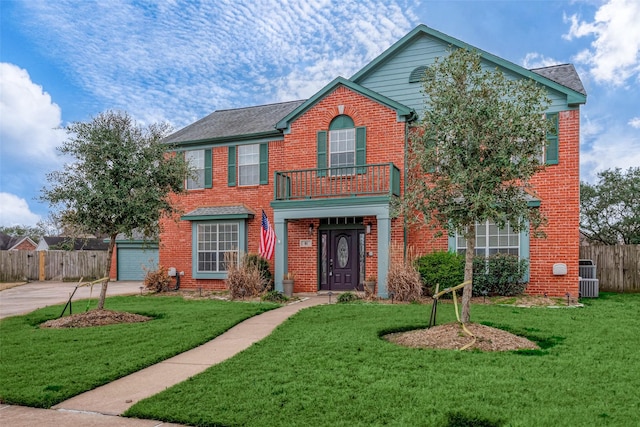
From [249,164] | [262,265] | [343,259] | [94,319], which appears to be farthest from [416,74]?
[94,319]

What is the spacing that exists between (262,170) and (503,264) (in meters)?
8.32

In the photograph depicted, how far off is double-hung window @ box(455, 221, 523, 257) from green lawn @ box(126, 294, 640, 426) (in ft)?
17.5

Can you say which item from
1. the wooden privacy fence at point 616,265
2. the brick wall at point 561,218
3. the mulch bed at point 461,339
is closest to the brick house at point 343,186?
the brick wall at point 561,218

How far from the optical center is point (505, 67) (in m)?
14.2

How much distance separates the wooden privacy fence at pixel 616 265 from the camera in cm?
1666

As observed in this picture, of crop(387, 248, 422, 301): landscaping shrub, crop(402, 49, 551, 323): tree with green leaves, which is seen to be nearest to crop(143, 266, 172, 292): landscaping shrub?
crop(387, 248, 422, 301): landscaping shrub

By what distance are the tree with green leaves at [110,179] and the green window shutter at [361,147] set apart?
6118mm

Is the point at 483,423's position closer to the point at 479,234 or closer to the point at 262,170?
the point at 479,234

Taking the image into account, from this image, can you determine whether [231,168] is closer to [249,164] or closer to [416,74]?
[249,164]

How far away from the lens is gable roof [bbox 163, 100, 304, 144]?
17219mm

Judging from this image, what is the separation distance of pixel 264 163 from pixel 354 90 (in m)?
4.02

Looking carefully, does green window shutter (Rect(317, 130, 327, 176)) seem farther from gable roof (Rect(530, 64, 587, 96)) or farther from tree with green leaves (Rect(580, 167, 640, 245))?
tree with green leaves (Rect(580, 167, 640, 245))

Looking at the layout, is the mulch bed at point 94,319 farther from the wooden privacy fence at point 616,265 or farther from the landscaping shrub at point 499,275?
the wooden privacy fence at point 616,265

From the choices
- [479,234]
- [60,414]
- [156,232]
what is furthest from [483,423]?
[479,234]
